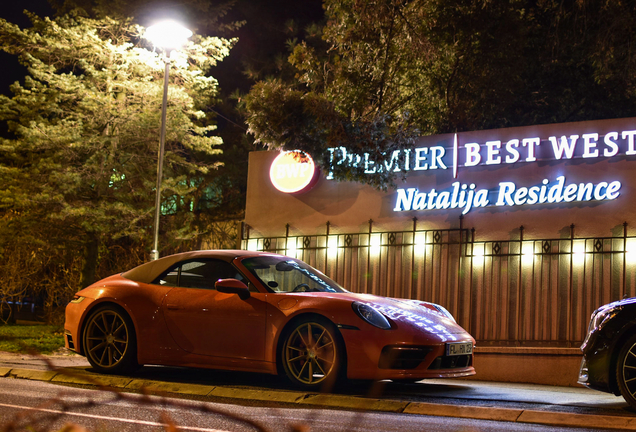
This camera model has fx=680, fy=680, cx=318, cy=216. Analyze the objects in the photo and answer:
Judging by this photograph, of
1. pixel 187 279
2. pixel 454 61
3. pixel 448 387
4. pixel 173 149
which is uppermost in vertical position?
pixel 454 61

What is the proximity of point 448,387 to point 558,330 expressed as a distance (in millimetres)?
4158

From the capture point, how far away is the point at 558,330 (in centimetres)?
1102

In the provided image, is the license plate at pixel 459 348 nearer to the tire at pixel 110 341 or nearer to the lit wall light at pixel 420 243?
the tire at pixel 110 341

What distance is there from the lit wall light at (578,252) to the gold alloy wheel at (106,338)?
7.30m

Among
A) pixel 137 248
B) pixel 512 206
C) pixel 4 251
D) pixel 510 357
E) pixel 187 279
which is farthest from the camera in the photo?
pixel 137 248

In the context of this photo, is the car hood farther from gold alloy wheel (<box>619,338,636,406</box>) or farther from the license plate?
Result: gold alloy wheel (<box>619,338,636,406</box>)

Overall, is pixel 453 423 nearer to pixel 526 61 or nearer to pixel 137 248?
pixel 526 61

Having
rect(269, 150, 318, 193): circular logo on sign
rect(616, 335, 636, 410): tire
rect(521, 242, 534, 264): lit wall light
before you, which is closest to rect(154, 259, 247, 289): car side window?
rect(616, 335, 636, 410): tire

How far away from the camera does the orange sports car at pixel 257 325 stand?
6.33m

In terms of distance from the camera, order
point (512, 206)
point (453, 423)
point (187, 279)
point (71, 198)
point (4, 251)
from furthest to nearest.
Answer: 1. point (4, 251)
2. point (71, 198)
3. point (512, 206)
4. point (187, 279)
5. point (453, 423)

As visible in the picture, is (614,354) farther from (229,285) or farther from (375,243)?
(375,243)

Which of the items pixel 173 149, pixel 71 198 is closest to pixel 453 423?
pixel 71 198

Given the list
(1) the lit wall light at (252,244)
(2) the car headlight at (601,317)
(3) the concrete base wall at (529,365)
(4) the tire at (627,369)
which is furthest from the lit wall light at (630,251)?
(1) the lit wall light at (252,244)

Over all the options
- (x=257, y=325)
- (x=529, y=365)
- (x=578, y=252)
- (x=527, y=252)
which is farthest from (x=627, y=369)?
(x=527, y=252)
